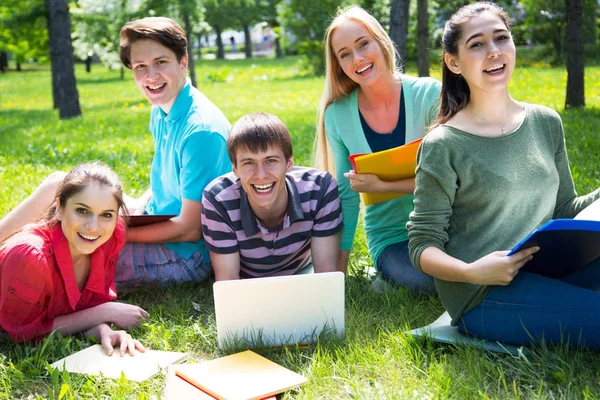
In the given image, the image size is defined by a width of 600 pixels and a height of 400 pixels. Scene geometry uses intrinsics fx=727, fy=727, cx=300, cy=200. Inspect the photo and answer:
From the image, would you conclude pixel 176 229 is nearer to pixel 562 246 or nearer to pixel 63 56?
pixel 562 246

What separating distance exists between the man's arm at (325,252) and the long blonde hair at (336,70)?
0.61 m

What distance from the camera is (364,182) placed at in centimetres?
330

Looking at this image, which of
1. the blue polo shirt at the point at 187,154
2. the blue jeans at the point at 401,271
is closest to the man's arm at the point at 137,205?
the blue polo shirt at the point at 187,154

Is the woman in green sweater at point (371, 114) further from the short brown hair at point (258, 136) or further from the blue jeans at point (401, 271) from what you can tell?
the short brown hair at point (258, 136)

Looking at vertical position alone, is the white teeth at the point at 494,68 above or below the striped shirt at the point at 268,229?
above

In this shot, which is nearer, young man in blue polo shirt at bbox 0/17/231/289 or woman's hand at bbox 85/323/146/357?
woman's hand at bbox 85/323/146/357

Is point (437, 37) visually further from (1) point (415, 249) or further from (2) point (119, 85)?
(1) point (415, 249)

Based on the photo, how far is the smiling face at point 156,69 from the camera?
3607 millimetres

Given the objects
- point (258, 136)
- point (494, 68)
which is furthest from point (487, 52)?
point (258, 136)

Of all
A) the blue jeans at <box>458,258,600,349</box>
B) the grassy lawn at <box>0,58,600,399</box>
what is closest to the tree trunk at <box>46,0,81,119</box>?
the grassy lawn at <box>0,58,600,399</box>

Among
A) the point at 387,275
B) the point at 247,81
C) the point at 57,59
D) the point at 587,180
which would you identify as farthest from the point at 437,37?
the point at 387,275

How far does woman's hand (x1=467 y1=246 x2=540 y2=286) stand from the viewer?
240cm

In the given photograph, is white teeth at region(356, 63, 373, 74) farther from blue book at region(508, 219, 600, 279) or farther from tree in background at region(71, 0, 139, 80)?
tree in background at region(71, 0, 139, 80)

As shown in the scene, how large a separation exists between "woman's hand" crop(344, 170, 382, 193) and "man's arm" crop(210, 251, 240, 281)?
62 cm
